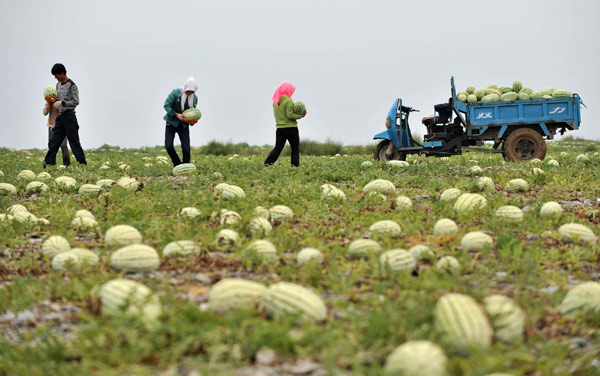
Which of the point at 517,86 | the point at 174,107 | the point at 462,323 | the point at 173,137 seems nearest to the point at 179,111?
the point at 174,107

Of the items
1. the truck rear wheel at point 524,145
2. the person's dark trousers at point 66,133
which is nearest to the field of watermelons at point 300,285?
the person's dark trousers at point 66,133

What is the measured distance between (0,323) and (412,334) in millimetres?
2464

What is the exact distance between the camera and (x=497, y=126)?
15156mm

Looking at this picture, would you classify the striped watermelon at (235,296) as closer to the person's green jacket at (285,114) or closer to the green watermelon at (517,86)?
the person's green jacket at (285,114)

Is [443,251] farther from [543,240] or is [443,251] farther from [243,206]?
[243,206]

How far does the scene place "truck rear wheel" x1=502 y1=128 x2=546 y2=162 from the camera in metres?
14.6

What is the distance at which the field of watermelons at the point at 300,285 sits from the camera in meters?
2.77

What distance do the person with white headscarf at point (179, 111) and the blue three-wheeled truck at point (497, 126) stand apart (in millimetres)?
5795

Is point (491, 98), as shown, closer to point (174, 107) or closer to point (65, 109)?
point (174, 107)

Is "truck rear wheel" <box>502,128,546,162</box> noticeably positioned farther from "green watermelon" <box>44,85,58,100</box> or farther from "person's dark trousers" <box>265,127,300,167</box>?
"green watermelon" <box>44,85,58,100</box>

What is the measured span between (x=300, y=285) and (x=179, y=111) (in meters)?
8.70

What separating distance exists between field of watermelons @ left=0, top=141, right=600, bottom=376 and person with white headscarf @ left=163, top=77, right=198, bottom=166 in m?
3.89

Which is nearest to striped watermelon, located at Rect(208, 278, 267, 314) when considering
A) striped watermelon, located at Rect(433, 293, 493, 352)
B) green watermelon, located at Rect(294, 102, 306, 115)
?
striped watermelon, located at Rect(433, 293, 493, 352)

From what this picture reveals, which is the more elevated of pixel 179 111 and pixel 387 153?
pixel 179 111
